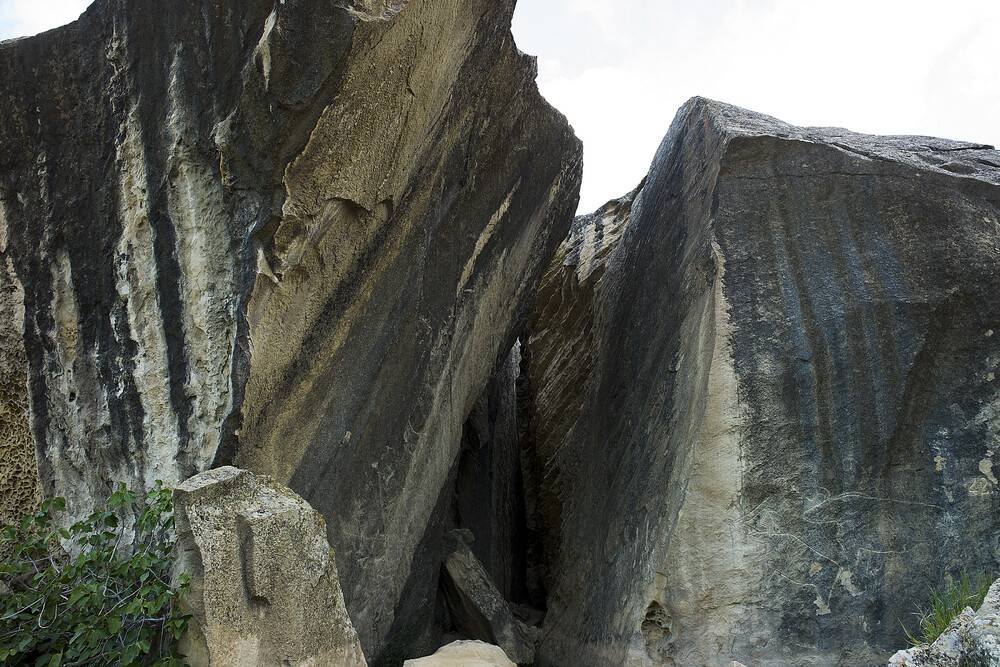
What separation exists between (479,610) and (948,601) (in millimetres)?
2960

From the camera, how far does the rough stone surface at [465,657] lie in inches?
169

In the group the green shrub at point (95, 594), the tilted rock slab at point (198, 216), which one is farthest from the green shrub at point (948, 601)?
the green shrub at point (95, 594)

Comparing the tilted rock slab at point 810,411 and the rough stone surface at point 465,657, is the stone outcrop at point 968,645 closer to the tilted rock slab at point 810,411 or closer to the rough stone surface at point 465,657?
the tilted rock slab at point 810,411

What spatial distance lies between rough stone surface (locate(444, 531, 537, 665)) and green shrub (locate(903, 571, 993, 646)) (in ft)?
8.53

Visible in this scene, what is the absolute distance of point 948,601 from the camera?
14.4 feet

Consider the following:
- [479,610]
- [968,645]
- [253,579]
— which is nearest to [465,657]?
[253,579]

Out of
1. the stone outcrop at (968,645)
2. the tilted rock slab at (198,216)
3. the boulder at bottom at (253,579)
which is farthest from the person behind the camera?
the tilted rock slab at (198,216)

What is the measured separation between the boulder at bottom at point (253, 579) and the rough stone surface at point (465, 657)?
0.71m

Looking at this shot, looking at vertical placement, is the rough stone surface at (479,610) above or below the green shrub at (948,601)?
below

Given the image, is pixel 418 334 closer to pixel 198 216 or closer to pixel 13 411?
pixel 198 216

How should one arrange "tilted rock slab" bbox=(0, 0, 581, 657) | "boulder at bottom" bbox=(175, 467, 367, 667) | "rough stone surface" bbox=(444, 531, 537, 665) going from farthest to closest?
"rough stone surface" bbox=(444, 531, 537, 665) < "tilted rock slab" bbox=(0, 0, 581, 657) < "boulder at bottom" bbox=(175, 467, 367, 667)

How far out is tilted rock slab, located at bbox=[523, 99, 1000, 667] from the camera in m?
4.48

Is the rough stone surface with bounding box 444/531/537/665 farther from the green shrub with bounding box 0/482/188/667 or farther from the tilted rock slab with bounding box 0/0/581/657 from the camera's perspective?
the green shrub with bounding box 0/482/188/667

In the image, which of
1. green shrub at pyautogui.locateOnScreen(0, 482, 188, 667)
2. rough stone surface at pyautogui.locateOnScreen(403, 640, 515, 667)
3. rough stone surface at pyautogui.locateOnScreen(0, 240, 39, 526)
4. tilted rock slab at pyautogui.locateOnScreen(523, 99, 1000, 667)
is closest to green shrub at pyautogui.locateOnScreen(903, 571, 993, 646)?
tilted rock slab at pyautogui.locateOnScreen(523, 99, 1000, 667)
